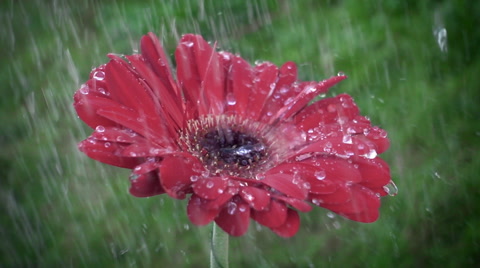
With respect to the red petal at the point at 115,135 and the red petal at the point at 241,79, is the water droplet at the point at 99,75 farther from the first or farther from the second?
the red petal at the point at 241,79

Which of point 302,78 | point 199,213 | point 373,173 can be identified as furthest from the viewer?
point 302,78

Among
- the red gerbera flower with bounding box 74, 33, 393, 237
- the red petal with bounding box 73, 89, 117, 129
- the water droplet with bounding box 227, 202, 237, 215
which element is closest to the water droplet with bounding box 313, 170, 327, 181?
the red gerbera flower with bounding box 74, 33, 393, 237

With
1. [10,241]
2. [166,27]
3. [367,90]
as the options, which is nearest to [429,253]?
[367,90]

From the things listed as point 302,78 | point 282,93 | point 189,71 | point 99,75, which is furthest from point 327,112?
point 302,78

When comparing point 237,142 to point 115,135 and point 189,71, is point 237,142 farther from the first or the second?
point 115,135

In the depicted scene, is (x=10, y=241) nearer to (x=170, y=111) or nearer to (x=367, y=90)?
(x=170, y=111)

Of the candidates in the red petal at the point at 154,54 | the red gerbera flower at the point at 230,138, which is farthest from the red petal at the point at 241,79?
the red petal at the point at 154,54
